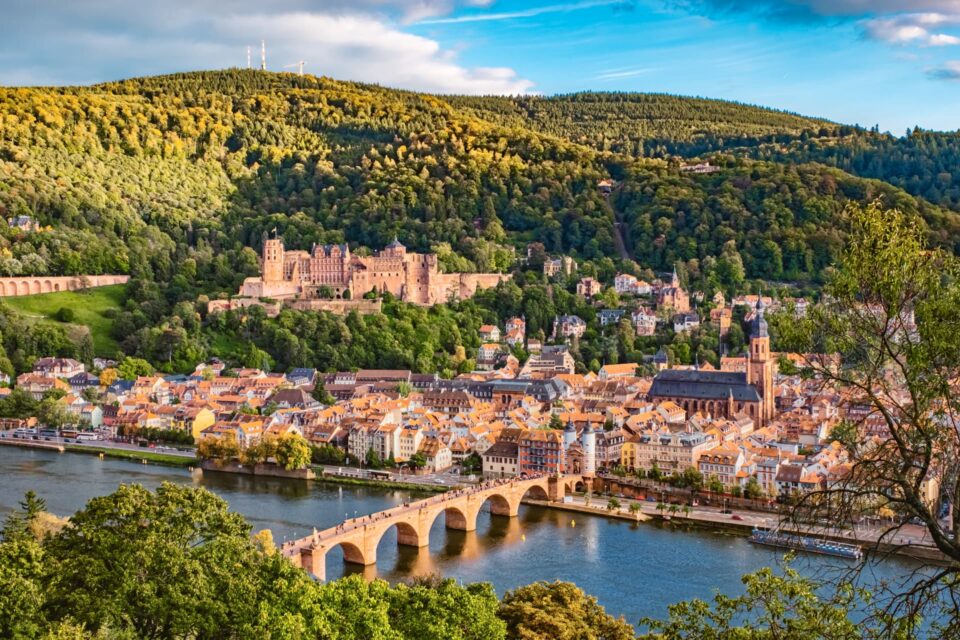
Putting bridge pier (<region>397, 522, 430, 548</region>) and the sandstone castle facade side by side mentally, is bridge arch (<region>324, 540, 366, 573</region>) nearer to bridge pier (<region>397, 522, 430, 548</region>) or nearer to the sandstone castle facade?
bridge pier (<region>397, 522, 430, 548</region>)

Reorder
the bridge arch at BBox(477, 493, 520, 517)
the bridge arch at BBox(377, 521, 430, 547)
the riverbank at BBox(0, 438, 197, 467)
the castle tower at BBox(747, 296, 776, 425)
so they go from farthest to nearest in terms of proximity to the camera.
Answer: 1. the castle tower at BBox(747, 296, 776, 425)
2. the riverbank at BBox(0, 438, 197, 467)
3. the bridge arch at BBox(477, 493, 520, 517)
4. the bridge arch at BBox(377, 521, 430, 547)

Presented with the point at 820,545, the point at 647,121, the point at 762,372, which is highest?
the point at 647,121

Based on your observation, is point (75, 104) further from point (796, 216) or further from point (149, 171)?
point (796, 216)

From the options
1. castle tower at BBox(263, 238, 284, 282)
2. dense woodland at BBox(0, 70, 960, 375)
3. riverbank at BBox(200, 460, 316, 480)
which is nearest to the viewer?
riverbank at BBox(200, 460, 316, 480)

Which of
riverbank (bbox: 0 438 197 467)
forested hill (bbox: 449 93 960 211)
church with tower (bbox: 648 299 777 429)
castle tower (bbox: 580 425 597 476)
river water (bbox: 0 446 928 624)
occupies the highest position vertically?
forested hill (bbox: 449 93 960 211)

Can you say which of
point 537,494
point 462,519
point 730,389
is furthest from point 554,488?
point 730,389

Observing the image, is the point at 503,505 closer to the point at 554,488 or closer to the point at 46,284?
the point at 554,488

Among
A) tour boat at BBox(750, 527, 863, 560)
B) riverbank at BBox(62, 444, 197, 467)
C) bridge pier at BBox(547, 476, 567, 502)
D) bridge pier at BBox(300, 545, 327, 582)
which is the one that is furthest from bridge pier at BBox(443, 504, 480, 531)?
riverbank at BBox(62, 444, 197, 467)
